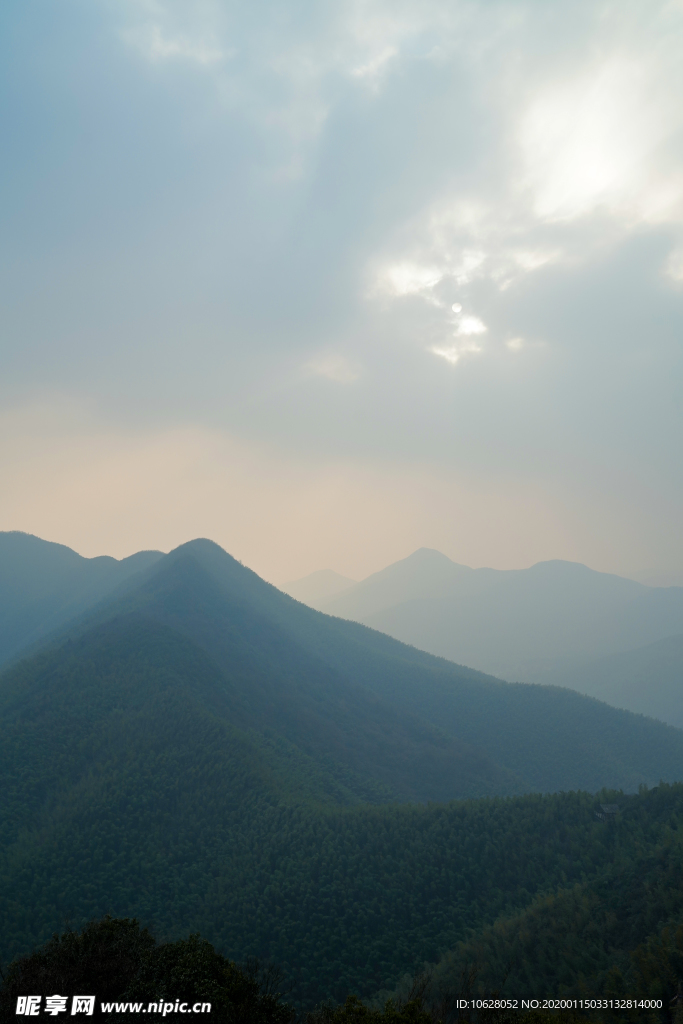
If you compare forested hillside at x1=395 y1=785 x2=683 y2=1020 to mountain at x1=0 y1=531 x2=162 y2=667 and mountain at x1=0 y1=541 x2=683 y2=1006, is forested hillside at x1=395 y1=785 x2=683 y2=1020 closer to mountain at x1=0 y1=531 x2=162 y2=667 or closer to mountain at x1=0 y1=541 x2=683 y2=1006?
mountain at x1=0 y1=541 x2=683 y2=1006

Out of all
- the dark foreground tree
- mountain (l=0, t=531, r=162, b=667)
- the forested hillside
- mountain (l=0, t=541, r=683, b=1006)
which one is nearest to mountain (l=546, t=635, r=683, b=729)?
mountain (l=0, t=541, r=683, b=1006)

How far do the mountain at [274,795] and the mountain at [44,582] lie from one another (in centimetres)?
4111

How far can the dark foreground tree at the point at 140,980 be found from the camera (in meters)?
11.2

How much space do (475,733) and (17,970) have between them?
2578 inches

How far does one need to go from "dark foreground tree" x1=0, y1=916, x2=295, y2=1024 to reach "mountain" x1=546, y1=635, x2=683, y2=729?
153 m

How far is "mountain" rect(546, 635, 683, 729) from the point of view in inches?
5827

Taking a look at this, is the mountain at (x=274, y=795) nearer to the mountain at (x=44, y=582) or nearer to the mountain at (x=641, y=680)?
the mountain at (x=44, y=582)

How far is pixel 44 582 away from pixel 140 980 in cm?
12913

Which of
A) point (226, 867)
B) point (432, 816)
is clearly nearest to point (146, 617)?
point (226, 867)

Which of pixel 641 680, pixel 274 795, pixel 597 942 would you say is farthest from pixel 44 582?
pixel 641 680

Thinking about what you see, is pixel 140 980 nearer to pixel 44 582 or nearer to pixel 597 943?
pixel 597 943

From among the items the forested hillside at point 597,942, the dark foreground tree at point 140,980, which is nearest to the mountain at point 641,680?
the forested hillside at point 597,942

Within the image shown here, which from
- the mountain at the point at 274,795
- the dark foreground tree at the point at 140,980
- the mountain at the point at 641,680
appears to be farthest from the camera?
the mountain at the point at 641,680

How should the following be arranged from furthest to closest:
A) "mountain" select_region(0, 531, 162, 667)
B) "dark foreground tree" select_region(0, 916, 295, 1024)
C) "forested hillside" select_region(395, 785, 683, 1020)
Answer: "mountain" select_region(0, 531, 162, 667) → "forested hillside" select_region(395, 785, 683, 1020) → "dark foreground tree" select_region(0, 916, 295, 1024)
